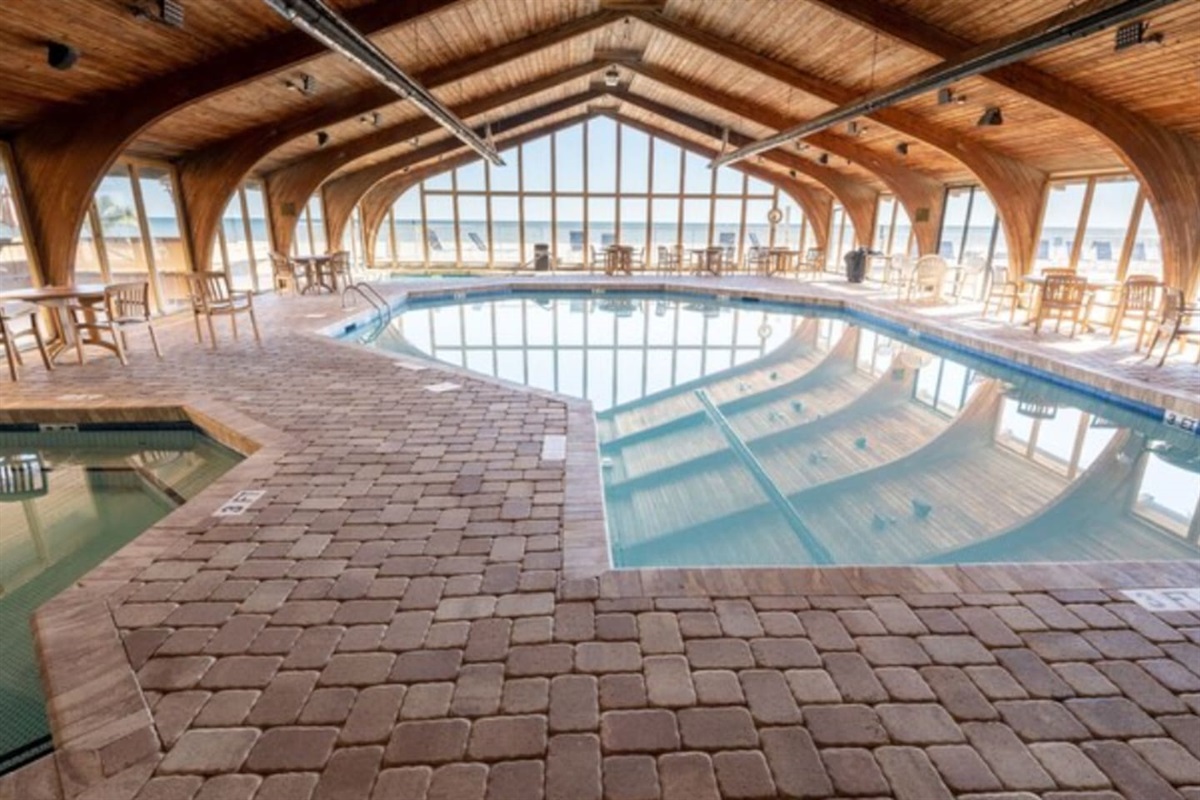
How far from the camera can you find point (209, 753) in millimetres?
1495

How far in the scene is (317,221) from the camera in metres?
13.4

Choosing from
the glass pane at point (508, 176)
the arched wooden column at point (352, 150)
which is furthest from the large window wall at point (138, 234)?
the glass pane at point (508, 176)

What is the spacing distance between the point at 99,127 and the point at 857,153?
10537 mm

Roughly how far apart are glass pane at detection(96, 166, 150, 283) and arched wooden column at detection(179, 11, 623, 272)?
729mm

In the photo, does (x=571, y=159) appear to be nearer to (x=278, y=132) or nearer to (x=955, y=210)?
(x=955, y=210)

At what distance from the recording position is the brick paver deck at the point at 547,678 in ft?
4.75

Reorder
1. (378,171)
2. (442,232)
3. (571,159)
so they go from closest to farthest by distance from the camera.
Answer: (378,171)
(571,159)
(442,232)

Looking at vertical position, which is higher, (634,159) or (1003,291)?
(634,159)

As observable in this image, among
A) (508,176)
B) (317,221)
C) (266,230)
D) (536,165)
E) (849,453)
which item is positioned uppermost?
(536,165)

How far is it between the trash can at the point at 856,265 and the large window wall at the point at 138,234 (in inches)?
484

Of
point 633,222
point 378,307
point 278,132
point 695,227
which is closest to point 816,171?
point 378,307

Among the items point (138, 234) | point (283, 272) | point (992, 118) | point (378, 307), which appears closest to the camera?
point (992, 118)

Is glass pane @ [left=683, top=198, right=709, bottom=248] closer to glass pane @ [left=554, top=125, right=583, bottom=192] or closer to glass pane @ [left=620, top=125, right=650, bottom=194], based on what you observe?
glass pane @ [left=620, top=125, right=650, bottom=194]

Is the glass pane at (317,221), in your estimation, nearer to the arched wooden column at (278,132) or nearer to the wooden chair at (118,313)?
the arched wooden column at (278,132)
